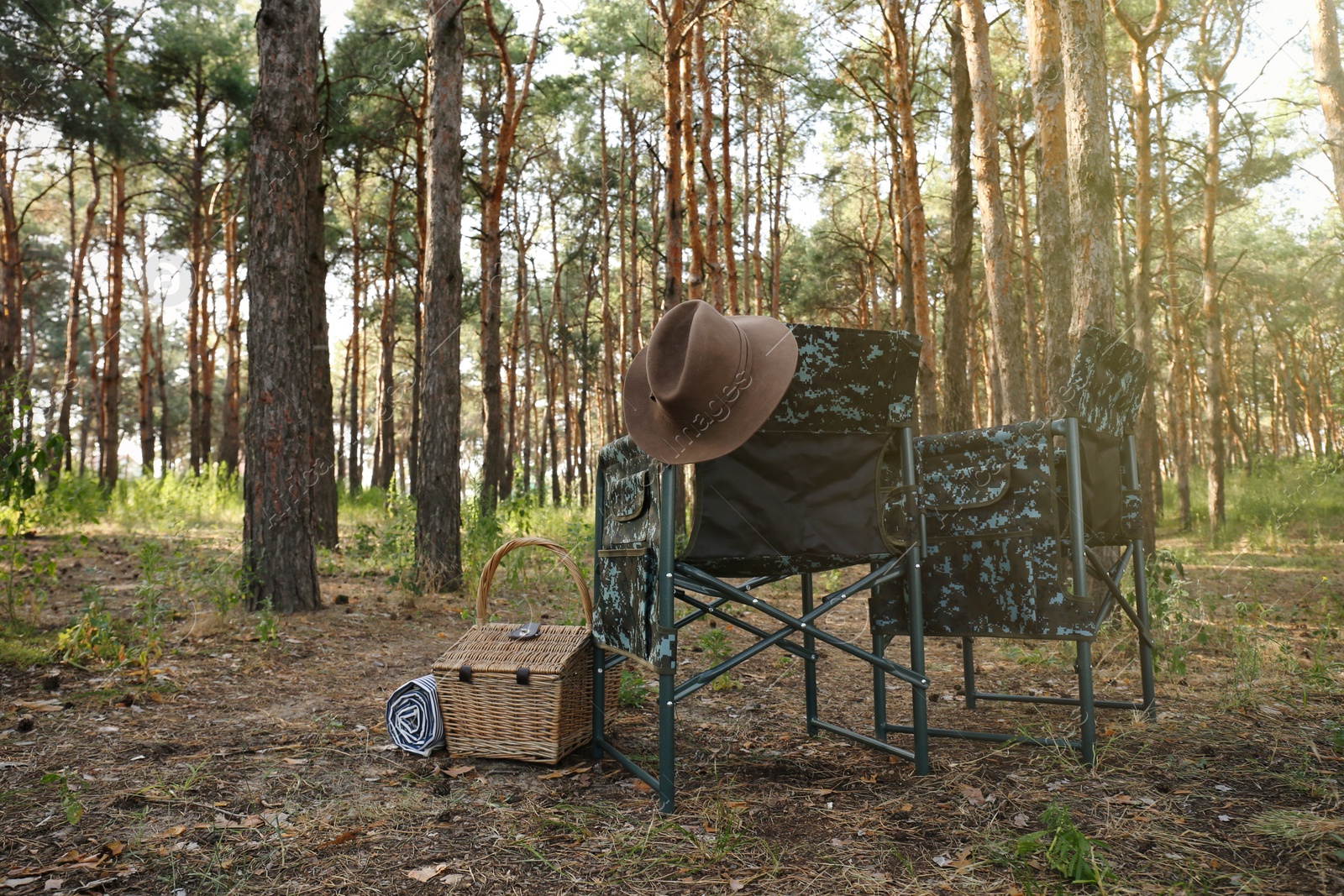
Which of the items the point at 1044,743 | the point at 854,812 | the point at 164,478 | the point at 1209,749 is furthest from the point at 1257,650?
the point at 164,478

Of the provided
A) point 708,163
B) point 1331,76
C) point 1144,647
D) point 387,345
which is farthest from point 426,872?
point 387,345

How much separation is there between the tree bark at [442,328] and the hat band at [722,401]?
17.3 ft

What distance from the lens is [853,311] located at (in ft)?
81.1

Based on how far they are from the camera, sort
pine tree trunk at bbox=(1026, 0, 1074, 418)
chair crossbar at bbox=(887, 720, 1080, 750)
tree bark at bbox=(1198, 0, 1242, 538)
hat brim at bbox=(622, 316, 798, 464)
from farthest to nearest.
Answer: tree bark at bbox=(1198, 0, 1242, 538), pine tree trunk at bbox=(1026, 0, 1074, 418), chair crossbar at bbox=(887, 720, 1080, 750), hat brim at bbox=(622, 316, 798, 464)

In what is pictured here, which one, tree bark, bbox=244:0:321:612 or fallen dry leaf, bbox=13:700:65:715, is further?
tree bark, bbox=244:0:321:612

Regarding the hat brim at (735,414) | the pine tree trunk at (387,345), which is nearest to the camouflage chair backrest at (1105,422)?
the hat brim at (735,414)

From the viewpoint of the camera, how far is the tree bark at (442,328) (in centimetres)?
745

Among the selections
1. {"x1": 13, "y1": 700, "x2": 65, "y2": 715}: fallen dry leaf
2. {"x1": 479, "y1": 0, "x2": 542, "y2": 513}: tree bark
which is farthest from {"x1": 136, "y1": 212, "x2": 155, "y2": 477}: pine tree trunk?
{"x1": 13, "y1": 700, "x2": 65, "y2": 715}: fallen dry leaf

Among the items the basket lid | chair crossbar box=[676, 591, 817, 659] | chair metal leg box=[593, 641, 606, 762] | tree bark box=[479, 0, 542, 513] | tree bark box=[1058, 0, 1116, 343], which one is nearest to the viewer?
chair crossbar box=[676, 591, 817, 659]

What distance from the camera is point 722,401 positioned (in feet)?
8.32

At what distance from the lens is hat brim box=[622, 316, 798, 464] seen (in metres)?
2.51

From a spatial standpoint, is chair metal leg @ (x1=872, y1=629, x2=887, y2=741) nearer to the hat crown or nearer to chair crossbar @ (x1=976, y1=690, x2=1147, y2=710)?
chair crossbar @ (x1=976, y1=690, x2=1147, y2=710)

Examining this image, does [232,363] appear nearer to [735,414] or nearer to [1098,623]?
[735,414]

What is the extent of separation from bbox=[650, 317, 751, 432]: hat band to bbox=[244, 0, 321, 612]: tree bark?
435 centimetres
